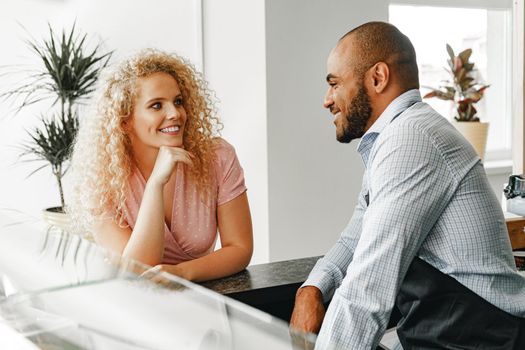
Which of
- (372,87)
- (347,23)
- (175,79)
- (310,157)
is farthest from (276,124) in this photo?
(372,87)

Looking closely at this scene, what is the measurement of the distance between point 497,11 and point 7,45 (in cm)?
410

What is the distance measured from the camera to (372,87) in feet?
5.69

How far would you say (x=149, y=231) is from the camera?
1.96 m

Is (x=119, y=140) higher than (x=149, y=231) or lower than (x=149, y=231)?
higher

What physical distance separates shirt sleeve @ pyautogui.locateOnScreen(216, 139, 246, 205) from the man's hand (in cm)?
50

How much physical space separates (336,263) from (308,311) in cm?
22

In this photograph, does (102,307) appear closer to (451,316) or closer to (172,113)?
(451,316)

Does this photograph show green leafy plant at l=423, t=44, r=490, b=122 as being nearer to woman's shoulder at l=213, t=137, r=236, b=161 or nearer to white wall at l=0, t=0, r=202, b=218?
white wall at l=0, t=0, r=202, b=218

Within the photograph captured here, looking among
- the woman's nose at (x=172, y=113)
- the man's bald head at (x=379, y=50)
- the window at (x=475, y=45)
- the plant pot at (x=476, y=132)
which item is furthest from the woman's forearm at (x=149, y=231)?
the window at (x=475, y=45)

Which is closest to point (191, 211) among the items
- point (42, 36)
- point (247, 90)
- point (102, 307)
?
point (102, 307)

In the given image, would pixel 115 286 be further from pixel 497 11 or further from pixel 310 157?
pixel 497 11

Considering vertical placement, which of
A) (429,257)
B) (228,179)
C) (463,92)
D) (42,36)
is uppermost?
(42,36)

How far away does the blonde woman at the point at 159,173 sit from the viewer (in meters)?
2.04

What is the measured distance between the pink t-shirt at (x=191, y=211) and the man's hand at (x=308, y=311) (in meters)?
0.49
